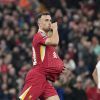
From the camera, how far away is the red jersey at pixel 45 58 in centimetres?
1362

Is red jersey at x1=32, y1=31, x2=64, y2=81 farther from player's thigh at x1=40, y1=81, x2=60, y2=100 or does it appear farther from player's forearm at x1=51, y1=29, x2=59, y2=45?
player's forearm at x1=51, y1=29, x2=59, y2=45

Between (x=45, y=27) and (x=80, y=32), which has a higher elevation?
(x=45, y=27)

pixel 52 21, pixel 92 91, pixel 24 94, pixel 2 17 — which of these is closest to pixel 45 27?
pixel 52 21

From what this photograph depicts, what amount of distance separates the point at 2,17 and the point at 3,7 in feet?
2.47

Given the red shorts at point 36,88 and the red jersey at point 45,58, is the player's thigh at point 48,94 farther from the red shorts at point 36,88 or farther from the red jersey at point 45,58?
the red jersey at point 45,58

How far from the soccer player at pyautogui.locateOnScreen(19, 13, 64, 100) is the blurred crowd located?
4544 mm

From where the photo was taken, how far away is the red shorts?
44.6 ft

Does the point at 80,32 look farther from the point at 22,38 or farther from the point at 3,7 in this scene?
the point at 3,7

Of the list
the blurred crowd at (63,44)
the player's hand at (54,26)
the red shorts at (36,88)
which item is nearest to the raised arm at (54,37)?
the player's hand at (54,26)

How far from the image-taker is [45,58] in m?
13.6

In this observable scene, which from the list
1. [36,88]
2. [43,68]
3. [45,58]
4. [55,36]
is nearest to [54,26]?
[55,36]

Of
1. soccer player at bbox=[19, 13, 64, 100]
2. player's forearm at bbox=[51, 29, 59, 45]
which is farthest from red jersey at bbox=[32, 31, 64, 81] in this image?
player's forearm at bbox=[51, 29, 59, 45]

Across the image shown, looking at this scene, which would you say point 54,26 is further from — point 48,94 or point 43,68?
point 48,94

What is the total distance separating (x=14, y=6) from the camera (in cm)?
2498
